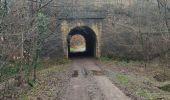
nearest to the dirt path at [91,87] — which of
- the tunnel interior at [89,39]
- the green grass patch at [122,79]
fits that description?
the green grass patch at [122,79]

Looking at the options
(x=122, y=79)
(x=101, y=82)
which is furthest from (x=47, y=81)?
(x=122, y=79)

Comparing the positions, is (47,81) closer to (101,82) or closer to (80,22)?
(101,82)

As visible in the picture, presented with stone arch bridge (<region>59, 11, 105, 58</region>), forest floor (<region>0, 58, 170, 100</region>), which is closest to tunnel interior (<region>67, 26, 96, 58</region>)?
stone arch bridge (<region>59, 11, 105, 58</region>)

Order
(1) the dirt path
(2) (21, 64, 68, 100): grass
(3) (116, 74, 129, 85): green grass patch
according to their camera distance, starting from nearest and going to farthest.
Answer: (1) the dirt path → (2) (21, 64, 68, 100): grass → (3) (116, 74, 129, 85): green grass patch

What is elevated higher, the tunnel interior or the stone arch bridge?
the stone arch bridge

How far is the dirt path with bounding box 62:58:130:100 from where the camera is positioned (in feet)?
52.3

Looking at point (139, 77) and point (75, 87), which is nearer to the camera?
point (75, 87)

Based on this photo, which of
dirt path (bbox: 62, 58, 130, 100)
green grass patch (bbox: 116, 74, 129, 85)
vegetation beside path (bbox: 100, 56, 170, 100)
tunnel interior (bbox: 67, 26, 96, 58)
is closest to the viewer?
dirt path (bbox: 62, 58, 130, 100)

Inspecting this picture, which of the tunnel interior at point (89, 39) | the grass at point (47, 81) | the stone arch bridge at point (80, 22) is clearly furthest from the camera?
the tunnel interior at point (89, 39)

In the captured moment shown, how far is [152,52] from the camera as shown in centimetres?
2953

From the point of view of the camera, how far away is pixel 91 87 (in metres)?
18.1

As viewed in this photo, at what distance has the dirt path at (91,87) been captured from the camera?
15.9 m

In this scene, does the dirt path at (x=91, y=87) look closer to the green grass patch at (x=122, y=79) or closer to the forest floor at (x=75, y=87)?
the forest floor at (x=75, y=87)

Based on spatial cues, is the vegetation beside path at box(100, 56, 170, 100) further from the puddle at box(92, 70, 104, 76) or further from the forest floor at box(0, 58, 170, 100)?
the puddle at box(92, 70, 104, 76)
